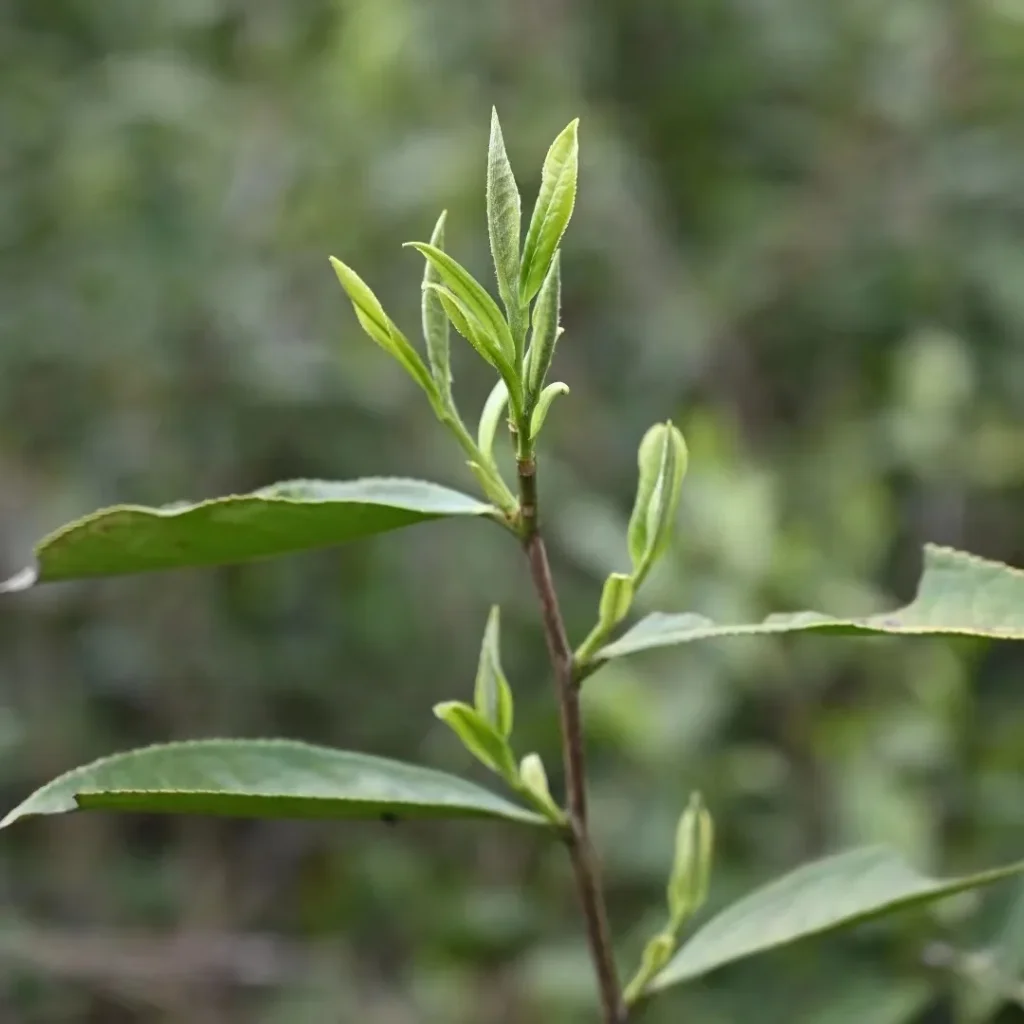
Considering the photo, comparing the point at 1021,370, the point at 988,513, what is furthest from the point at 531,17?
the point at 988,513

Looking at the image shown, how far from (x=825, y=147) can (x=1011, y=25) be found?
313 millimetres

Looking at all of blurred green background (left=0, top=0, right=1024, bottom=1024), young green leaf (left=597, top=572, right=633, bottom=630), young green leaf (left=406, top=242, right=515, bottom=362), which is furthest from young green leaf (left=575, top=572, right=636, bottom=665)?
blurred green background (left=0, top=0, right=1024, bottom=1024)

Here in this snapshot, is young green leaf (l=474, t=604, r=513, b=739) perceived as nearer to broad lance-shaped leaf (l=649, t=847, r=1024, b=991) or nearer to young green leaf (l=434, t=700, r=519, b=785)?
young green leaf (l=434, t=700, r=519, b=785)

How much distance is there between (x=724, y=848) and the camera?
1.14 meters

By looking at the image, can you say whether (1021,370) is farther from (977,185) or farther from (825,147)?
(825,147)

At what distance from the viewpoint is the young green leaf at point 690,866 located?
52 centimetres

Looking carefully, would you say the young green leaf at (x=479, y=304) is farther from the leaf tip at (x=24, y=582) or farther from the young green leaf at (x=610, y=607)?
the leaf tip at (x=24, y=582)

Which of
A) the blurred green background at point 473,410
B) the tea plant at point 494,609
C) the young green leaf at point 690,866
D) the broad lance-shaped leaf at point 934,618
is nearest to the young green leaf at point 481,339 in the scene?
the tea plant at point 494,609

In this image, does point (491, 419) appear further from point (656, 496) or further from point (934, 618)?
point (934, 618)

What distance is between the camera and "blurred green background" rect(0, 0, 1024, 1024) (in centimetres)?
111

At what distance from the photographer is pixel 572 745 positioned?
433 millimetres

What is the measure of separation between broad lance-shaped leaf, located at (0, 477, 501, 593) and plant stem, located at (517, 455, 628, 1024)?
0.03m

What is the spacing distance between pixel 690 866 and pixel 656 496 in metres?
0.19

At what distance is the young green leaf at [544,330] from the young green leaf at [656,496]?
73 millimetres
